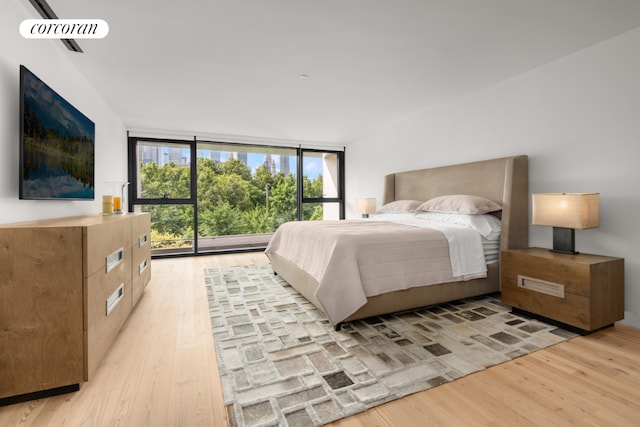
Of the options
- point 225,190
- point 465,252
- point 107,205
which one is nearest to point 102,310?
point 107,205

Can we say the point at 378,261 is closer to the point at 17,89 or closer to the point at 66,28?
the point at 66,28

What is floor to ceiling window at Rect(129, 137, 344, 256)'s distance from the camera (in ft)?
16.6

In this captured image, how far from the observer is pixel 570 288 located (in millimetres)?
2143

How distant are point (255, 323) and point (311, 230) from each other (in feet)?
3.13

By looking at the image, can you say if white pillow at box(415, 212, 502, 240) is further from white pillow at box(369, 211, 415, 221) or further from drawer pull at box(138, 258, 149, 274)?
drawer pull at box(138, 258, 149, 274)

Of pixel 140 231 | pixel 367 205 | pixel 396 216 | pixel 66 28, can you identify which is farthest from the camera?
pixel 367 205

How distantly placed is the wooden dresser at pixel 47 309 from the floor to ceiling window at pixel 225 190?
3791mm

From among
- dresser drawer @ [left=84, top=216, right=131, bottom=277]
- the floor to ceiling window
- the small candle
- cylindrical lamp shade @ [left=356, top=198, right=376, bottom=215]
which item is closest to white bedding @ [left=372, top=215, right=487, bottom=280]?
cylindrical lamp shade @ [left=356, top=198, right=376, bottom=215]

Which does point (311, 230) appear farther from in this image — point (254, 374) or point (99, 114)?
point (99, 114)

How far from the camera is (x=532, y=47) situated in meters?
2.48

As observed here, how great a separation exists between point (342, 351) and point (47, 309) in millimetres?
1614

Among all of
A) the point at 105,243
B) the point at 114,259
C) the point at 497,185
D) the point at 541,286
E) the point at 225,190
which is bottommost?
the point at 541,286

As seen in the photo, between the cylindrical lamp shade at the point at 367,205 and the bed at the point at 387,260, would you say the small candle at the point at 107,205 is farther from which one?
the cylindrical lamp shade at the point at 367,205

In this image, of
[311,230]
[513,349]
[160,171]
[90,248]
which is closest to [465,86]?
[311,230]
